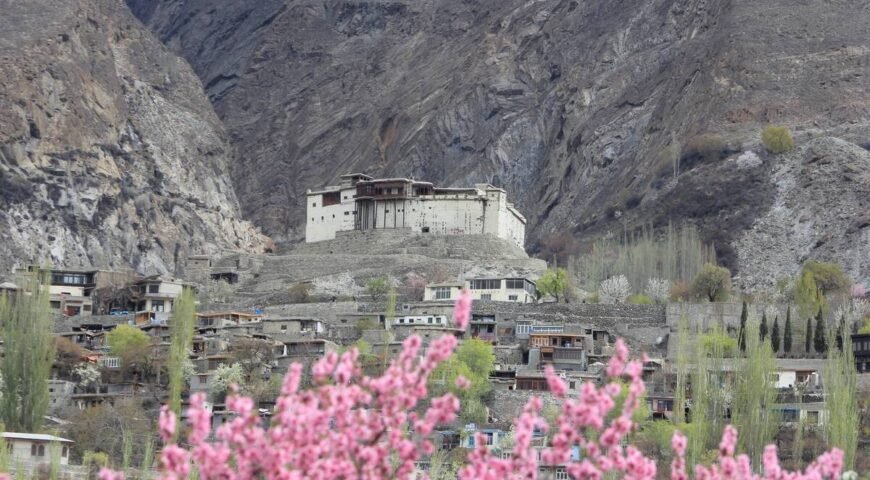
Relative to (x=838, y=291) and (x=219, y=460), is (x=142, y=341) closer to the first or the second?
(x=838, y=291)

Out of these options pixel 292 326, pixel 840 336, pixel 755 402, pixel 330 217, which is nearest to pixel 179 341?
pixel 292 326

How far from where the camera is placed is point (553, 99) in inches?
6417

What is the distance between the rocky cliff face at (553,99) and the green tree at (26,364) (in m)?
50.9

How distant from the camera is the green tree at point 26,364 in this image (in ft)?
228

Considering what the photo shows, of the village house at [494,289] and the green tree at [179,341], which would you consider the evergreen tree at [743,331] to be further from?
the green tree at [179,341]

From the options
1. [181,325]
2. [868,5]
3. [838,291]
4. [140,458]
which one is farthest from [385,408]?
[868,5]

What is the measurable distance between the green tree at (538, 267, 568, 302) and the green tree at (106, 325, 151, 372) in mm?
22051

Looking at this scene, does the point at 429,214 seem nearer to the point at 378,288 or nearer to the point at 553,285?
the point at 378,288

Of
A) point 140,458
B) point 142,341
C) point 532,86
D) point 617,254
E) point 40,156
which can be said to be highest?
point 532,86

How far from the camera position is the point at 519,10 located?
173875mm

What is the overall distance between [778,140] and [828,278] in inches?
1186

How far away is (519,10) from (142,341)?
95.6 meters

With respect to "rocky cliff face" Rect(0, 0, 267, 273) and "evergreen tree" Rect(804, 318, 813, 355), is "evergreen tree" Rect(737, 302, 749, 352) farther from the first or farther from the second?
"rocky cliff face" Rect(0, 0, 267, 273)

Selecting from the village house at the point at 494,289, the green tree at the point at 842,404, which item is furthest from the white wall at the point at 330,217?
the green tree at the point at 842,404
